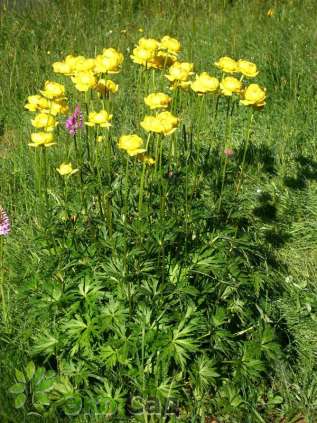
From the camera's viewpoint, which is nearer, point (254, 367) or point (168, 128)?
point (168, 128)

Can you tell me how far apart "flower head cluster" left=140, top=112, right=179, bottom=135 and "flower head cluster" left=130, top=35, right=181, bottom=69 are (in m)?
0.29

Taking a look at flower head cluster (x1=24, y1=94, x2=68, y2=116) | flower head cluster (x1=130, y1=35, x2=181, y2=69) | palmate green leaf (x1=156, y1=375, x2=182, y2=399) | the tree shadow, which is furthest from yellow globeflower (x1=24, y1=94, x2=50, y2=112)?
the tree shadow

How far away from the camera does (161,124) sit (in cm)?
167

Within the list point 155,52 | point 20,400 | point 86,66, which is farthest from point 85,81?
point 20,400

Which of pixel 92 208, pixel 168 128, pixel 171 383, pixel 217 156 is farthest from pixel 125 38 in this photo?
pixel 171 383

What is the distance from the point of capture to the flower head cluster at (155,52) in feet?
6.03

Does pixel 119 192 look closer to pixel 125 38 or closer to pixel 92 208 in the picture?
pixel 92 208

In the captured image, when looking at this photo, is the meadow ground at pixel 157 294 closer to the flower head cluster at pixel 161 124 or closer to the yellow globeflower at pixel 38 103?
the flower head cluster at pixel 161 124

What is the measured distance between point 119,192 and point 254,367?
90 cm

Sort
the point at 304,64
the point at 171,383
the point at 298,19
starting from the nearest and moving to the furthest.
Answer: the point at 171,383 → the point at 304,64 → the point at 298,19

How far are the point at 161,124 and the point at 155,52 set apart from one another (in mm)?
369

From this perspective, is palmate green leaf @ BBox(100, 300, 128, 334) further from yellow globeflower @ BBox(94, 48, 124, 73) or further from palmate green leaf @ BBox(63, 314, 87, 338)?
yellow globeflower @ BBox(94, 48, 124, 73)

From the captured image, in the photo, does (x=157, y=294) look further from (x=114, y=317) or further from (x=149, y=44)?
(x=149, y=44)

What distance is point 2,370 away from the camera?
180 cm
